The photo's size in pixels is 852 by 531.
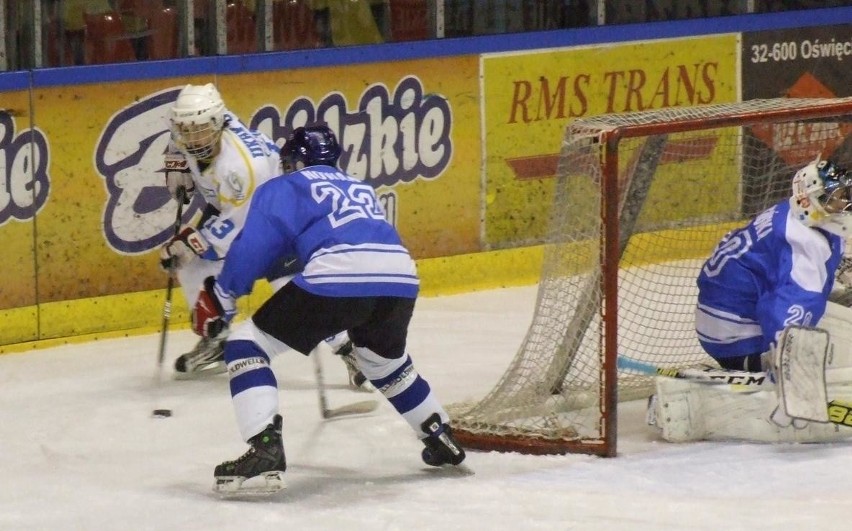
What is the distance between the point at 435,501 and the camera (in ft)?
14.0

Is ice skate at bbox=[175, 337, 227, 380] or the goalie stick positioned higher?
the goalie stick

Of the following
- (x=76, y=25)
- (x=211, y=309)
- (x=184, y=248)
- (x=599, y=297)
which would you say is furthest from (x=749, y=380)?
(x=76, y=25)

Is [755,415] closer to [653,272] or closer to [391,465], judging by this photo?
[391,465]

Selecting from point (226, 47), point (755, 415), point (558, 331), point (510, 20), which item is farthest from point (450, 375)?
point (510, 20)

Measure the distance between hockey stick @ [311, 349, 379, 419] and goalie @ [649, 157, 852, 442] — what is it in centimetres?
94

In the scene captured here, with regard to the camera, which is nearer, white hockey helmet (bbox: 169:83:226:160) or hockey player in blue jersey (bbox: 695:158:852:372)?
hockey player in blue jersey (bbox: 695:158:852:372)

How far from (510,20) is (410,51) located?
0.66 meters

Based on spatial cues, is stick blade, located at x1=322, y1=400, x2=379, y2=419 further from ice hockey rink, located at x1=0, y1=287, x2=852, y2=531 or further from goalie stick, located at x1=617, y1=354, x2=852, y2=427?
goalie stick, located at x1=617, y1=354, x2=852, y2=427

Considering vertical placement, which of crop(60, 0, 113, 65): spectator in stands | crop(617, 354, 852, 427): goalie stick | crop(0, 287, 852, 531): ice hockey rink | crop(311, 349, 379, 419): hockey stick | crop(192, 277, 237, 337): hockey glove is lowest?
crop(0, 287, 852, 531): ice hockey rink

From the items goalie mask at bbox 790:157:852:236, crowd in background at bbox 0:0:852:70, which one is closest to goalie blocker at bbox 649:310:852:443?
goalie mask at bbox 790:157:852:236

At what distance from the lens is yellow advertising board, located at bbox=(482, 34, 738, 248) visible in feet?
23.9

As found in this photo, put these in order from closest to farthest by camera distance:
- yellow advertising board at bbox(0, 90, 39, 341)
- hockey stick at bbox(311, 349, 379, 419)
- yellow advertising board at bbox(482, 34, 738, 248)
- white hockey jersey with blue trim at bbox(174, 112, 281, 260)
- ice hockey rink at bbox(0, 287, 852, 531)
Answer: ice hockey rink at bbox(0, 287, 852, 531)
hockey stick at bbox(311, 349, 379, 419)
white hockey jersey with blue trim at bbox(174, 112, 281, 260)
yellow advertising board at bbox(0, 90, 39, 341)
yellow advertising board at bbox(482, 34, 738, 248)

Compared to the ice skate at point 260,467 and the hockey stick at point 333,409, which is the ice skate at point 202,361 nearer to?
the hockey stick at point 333,409

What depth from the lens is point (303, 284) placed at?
167 inches
